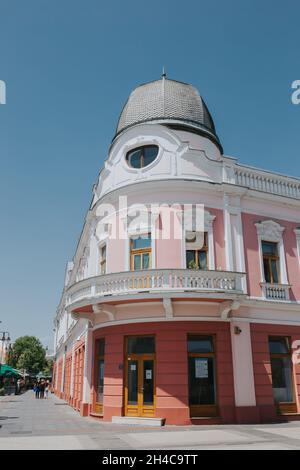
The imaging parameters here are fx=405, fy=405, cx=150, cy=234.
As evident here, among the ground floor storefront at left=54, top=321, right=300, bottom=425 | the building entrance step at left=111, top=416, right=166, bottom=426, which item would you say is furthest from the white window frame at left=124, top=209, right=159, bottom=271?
the building entrance step at left=111, top=416, right=166, bottom=426

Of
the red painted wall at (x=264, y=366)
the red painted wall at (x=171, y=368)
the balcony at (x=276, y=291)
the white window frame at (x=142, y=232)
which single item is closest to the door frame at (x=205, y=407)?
the red painted wall at (x=171, y=368)

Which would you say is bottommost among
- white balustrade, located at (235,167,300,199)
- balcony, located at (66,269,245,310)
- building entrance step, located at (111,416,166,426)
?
building entrance step, located at (111,416,166,426)

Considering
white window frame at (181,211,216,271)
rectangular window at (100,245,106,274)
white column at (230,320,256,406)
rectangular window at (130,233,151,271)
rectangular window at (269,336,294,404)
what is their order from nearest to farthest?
white column at (230,320,256,406)
rectangular window at (269,336,294,404)
white window frame at (181,211,216,271)
rectangular window at (130,233,151,271)
rectangular window at (100,245,106,274)

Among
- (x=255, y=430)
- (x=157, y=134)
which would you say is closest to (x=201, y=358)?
(x=255, y=430)

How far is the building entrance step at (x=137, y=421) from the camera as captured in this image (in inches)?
535

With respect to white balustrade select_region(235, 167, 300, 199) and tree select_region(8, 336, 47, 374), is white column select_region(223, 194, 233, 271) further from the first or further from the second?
tree select_region(8, 336, 47, 374)

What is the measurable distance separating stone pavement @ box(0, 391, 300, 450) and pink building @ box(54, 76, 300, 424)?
3.68 feet

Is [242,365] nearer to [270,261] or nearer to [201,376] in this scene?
[201,376]

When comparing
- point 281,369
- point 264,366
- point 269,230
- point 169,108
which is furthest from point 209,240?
point 169,108

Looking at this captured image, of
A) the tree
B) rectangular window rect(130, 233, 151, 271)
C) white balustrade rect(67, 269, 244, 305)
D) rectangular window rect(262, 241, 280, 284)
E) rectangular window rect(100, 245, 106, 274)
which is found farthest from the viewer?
the tree

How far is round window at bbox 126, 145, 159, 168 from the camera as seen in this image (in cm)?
1745

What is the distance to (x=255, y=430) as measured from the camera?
41.2 ft

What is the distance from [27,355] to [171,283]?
7553 centimetres
